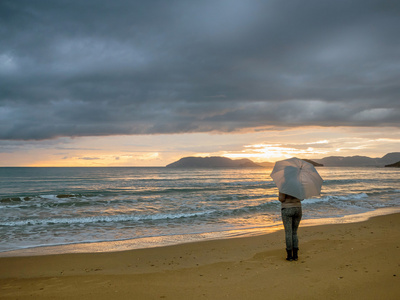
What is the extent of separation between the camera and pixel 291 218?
281 inches

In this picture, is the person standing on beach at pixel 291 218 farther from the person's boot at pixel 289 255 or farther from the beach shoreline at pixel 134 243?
the beach shoreline at pixel 134 243

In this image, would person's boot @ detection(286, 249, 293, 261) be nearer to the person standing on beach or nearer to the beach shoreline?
the person standing on beach

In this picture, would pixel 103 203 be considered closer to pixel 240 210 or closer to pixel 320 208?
pixel 240 210

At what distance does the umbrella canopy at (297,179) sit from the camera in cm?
666

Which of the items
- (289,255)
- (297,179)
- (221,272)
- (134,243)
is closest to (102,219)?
(134,243)

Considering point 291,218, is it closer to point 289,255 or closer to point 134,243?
point 289,255

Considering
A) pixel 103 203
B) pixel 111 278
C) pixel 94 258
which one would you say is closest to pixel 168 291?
pixel 111 278

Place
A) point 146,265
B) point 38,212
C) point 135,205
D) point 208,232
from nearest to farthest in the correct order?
point 146,265 < point 208,232 < point 38,212 < point 135,205

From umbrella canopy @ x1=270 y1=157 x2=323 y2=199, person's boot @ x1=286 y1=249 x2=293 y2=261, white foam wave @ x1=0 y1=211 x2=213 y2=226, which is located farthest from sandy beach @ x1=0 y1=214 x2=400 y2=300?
white foam wave @ x1=0 y1=211 x2=213 y2=226

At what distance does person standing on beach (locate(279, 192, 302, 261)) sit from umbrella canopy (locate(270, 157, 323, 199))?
0.34m

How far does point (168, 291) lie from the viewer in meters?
5.57

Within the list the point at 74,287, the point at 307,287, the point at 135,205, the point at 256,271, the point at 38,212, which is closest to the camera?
the point at 307,287

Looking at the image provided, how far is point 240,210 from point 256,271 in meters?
12.5

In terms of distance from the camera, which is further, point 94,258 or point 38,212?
point 38,212
